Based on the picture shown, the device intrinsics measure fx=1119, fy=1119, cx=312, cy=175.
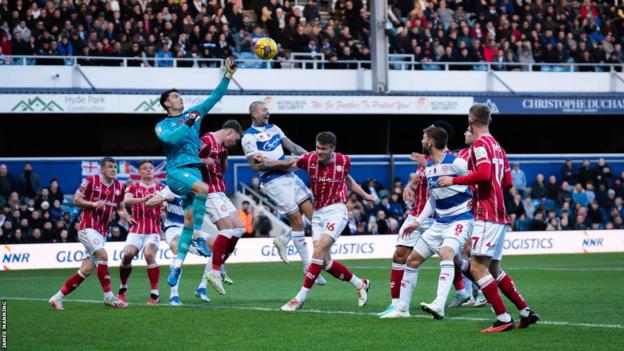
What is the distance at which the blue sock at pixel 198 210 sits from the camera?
1414 centimetres

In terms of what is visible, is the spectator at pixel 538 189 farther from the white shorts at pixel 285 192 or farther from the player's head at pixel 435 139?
the player's head at pixel 435 139

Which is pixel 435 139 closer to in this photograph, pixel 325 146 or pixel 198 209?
pixel 325 146

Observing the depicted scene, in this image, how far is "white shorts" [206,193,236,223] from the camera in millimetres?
15031

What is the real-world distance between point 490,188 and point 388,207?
2014cm

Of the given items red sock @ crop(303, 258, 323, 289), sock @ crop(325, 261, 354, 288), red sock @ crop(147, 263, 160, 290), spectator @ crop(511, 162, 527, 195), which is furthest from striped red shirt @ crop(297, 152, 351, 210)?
spectator @ crop(511, 162, 527, 195)

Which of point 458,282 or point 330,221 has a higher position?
point 330,221

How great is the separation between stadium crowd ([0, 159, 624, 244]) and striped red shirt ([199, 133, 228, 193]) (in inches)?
504

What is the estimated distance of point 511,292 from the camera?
11094 mm

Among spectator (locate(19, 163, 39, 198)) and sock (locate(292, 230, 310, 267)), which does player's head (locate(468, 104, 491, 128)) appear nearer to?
sock (locate(292, 230, 310, 267))

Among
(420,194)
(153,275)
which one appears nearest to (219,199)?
(153,275)

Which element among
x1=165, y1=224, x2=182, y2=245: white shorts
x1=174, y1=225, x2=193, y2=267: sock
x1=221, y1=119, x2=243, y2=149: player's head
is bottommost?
x1=165, y1=224, x2=182, y2=245: white shorts

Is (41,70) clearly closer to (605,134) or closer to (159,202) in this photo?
(159,202)

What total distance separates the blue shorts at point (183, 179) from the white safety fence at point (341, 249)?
41.3 feet

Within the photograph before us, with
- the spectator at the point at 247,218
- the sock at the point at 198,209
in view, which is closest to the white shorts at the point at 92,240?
the sock at the point at 198,209
